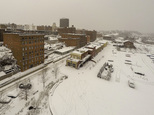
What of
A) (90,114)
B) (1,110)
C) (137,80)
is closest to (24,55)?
(1,110)

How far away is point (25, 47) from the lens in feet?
107

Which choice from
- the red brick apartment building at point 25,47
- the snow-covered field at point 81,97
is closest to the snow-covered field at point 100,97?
the snow-covered field at point 81,97

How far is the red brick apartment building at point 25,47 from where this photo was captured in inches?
1241

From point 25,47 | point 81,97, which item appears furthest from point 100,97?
point 25,47

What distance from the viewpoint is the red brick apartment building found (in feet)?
103

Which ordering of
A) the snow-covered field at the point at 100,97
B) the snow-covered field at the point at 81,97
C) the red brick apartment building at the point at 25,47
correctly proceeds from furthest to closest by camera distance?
the red brick apartment building at the point at 25,47 → the snow-covered field at the point at 100,97 → the snow-covered field at the point at 81,97

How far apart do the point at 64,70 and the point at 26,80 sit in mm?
14644

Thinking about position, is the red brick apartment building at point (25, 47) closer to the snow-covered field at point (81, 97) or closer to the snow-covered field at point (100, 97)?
the snow-covered field at point (81, 97)

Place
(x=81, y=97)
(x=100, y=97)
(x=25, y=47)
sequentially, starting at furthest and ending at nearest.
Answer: (x=25, y=47), (x=100, y=97), (x=81, y=97)

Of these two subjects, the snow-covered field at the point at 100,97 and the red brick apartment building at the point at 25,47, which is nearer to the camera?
the snow-covered field at the point at 100,97

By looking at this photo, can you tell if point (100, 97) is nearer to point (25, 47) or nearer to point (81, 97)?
point (81, 97)

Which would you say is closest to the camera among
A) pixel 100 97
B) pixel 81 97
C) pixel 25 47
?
pixel 81 97

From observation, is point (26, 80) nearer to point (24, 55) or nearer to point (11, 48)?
point (24, 55)

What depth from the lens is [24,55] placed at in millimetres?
32875
